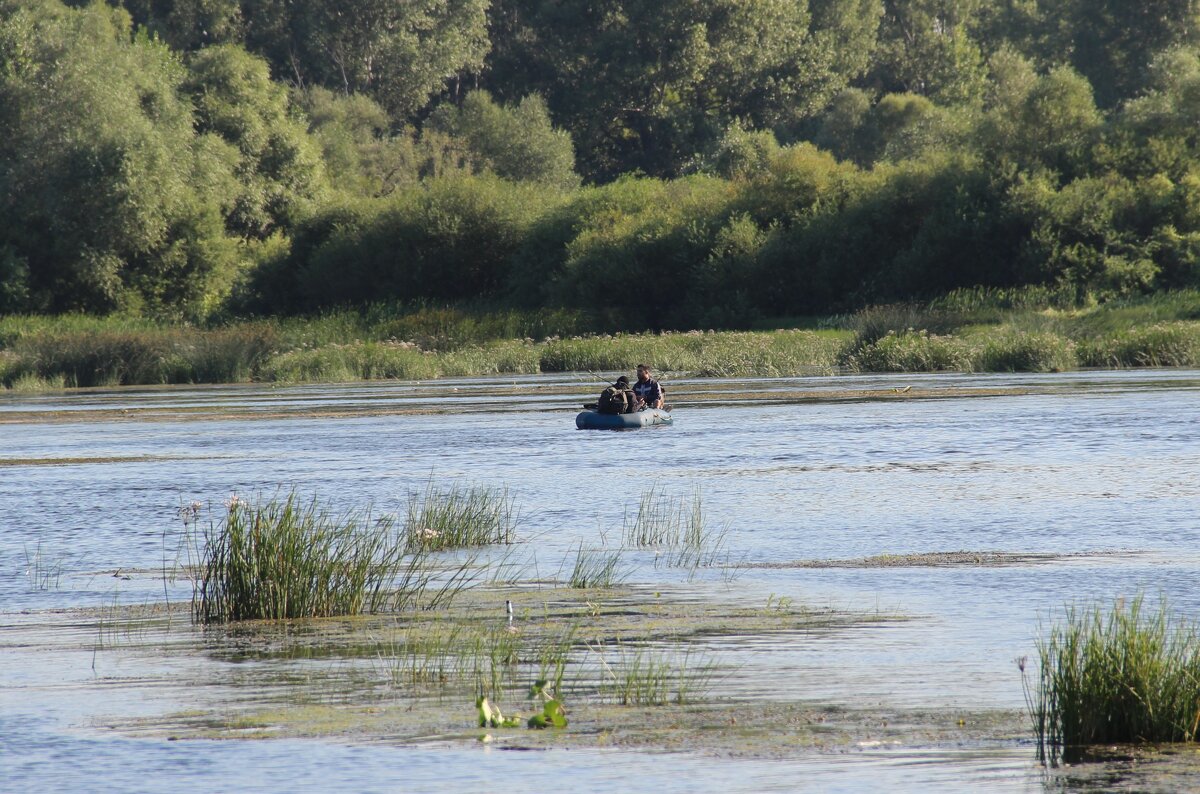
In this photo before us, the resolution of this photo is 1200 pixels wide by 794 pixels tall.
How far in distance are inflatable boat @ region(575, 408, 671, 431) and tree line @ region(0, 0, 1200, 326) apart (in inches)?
1340

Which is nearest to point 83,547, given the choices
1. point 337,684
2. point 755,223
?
point 337,684

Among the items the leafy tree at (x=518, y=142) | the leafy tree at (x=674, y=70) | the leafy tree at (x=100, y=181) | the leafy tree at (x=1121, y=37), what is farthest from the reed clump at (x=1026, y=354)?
the leafy tree at (x=518, y=142)

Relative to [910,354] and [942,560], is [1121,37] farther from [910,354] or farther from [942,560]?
[942,560]

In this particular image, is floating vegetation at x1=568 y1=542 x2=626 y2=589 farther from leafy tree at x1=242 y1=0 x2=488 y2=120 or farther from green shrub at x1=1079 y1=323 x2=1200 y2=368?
leafy tree at x1=242 y1=0 x2=488 y2=120

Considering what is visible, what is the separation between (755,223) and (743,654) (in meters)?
62.9

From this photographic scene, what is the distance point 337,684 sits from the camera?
1219 centimetres

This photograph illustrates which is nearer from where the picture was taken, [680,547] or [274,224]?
[680,547]

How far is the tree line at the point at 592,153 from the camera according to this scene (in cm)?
7000

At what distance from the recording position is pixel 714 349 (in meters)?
62.0

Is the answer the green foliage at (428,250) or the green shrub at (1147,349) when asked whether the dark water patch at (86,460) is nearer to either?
the green shrub at (1147,349)

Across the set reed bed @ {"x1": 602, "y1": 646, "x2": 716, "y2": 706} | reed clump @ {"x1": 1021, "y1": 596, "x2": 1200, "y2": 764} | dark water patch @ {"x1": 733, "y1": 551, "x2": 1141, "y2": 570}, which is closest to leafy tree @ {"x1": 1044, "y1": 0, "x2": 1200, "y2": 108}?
dark water patch @ {"x1": 733, "y1": 551, "x2": 1141, "y2": 570}

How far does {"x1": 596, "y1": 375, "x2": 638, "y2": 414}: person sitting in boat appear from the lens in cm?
3534

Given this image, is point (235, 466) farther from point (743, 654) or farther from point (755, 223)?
point (755, 223)

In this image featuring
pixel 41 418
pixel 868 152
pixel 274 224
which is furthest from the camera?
pixel 868 152
